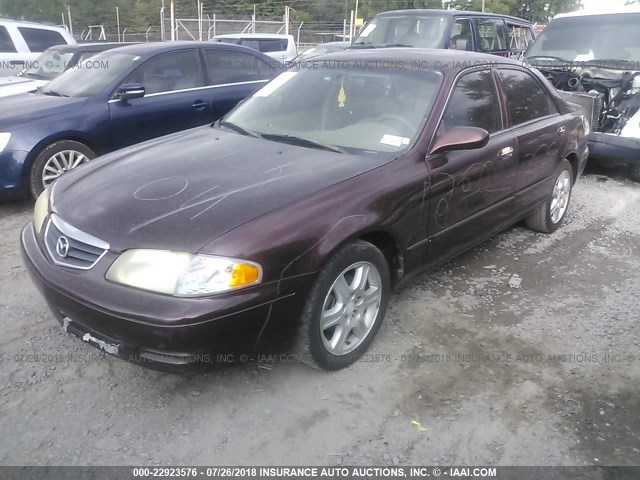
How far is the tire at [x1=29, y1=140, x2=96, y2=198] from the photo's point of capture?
5102 millimetres

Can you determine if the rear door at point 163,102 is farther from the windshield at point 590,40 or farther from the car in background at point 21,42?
the car in background at point 21,42

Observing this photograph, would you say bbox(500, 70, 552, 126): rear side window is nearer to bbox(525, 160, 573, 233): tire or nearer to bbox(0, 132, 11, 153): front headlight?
bbox(525, 160, 573, 233): tire

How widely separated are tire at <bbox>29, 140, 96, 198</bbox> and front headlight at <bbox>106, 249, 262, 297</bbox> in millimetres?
Result: 3089

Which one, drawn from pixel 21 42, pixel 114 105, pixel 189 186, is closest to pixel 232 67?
pixel 114 105

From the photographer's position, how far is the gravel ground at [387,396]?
2420mm

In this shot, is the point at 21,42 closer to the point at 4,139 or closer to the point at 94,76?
the point at 94,76

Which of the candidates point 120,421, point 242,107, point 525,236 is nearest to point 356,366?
point 120,421

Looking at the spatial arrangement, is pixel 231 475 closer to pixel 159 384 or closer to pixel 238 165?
pixel 159 384

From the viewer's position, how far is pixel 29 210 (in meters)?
5.29

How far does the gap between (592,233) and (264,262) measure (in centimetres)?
385

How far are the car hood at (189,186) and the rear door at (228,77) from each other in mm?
3067

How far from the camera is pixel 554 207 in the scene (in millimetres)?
4949

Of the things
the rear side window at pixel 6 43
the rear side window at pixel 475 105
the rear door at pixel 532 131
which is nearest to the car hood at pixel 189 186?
the rear side window at pixel 475 105

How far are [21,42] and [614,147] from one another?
9830 mm
